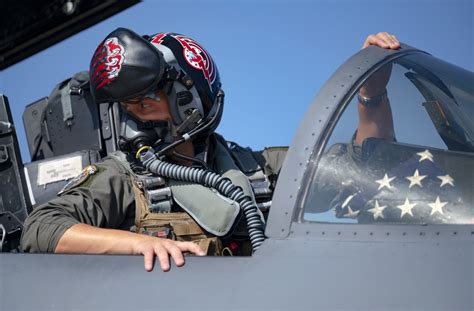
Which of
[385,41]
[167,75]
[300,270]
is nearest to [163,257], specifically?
[300,270]

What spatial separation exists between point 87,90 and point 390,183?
2152mm

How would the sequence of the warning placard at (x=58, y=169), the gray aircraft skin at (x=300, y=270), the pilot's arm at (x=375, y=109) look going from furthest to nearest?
the warning placard at (x=58, y=169) < the pilot's arm at (x=375, y=109) < the gray aircraft skin at (x=300, y=270)

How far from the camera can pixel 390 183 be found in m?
1.88

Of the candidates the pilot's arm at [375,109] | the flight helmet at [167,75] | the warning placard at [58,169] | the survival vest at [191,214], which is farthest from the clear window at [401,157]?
the warning placard at [58,169]

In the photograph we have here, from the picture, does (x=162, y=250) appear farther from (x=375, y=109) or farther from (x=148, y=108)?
(x=148, y=108)

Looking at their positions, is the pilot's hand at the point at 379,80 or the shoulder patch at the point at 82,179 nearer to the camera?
the pilot's hand at the point at 379,80

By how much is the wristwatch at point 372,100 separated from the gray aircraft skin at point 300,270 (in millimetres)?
62

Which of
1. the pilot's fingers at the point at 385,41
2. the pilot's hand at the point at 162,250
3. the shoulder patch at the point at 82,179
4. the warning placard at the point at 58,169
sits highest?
the pilot's fingers at the point at 385,41

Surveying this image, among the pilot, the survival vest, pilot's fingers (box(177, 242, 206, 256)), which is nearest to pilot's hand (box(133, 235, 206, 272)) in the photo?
pilot's fingers (box(177, 242, 206, 256))

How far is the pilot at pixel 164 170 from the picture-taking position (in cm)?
233

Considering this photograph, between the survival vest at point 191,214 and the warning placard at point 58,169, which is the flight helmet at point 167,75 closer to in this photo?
the survival vest at point 191,214

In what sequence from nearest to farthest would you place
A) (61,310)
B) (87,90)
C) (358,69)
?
(61,310) → (358,69) → (87,90)

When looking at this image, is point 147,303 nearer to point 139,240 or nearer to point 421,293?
point 139,240

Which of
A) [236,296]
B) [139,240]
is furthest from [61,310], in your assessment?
[236,296]
